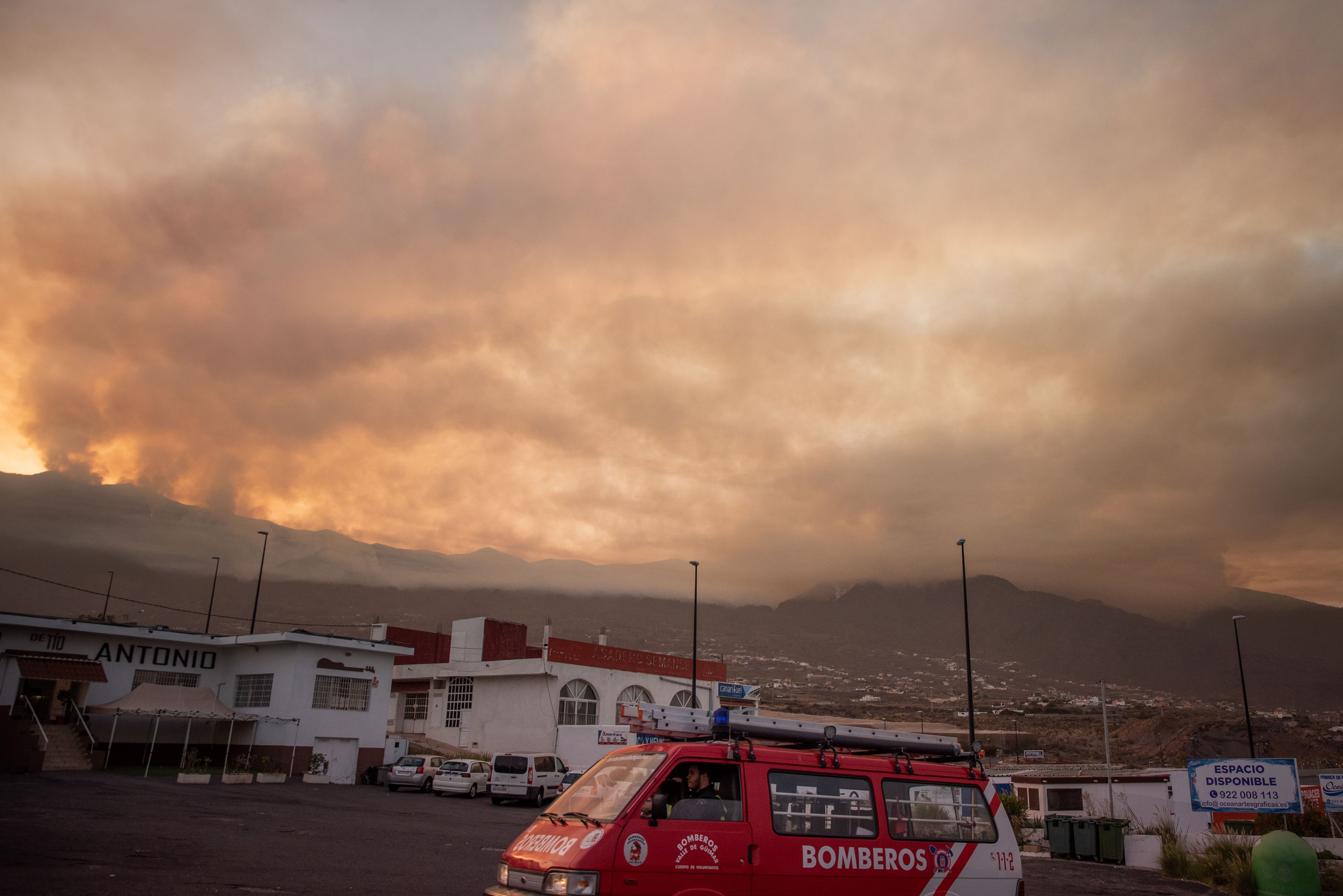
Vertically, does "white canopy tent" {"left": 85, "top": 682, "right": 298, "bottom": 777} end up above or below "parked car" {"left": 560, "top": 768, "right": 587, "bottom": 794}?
above

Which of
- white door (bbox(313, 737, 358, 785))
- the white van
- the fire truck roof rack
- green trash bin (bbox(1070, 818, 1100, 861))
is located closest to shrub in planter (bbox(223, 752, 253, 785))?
white door (bbox(313, 737, 358, 785))

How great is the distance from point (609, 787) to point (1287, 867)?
12675 mm

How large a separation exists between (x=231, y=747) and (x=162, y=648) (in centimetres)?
546

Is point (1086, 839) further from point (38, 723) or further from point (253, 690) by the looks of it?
point (38, 723)

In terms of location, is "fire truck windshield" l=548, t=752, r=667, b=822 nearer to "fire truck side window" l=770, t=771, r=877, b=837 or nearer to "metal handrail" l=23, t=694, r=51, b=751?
"fire truck side window" l=770, t=771, r=877, b=837

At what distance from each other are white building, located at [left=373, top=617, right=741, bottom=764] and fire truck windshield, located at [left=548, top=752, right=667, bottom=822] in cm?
3379

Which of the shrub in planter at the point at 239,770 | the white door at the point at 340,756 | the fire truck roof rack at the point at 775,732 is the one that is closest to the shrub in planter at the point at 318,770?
the white door at the point at 340,756

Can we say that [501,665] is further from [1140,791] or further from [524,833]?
[524,833]

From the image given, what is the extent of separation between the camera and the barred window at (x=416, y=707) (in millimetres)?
→ 52438

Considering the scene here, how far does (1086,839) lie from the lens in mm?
23203

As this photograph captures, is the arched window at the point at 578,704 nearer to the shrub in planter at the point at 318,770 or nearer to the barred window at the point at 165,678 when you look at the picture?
the shrub in planter at the point at 318,770

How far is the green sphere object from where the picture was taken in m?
14.0

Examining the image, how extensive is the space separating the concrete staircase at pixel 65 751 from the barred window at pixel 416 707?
66.6 ft

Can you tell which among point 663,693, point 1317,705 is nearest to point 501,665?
point 663,693
